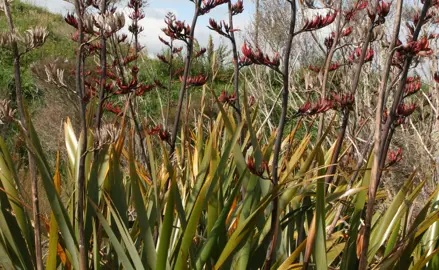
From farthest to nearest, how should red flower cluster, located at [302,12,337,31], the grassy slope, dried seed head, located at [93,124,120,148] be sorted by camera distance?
the grassy slope
red flower cluster, located at [302,12,337,31]
dried seed head, located at [93,124,120,148]

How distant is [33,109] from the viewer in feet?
27.0

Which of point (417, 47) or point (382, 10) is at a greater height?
point (382, 10)

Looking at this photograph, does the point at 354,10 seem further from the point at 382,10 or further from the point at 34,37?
the point at 34,37

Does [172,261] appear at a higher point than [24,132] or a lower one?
lower

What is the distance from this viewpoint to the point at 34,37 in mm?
1619

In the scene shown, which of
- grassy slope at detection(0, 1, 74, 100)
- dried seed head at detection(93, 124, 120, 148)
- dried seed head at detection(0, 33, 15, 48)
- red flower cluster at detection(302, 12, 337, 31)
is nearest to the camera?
dried seed head at detection(93, 124, 120, 148)

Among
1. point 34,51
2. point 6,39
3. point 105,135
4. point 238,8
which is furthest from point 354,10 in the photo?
point 34,51

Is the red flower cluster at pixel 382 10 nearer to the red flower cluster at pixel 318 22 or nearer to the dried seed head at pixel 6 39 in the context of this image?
the red flower cluster at pixel 318 22

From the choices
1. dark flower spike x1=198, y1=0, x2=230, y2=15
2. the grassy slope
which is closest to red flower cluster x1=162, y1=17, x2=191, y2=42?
dark flower spike x1=198, y1=0, x2=230, y2=15

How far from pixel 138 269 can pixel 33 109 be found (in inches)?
280

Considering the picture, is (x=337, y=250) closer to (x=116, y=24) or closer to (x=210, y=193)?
(x=210, y=193)

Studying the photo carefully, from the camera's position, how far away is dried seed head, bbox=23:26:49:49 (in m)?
1.61

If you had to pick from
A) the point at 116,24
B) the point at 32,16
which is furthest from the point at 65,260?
the point at 32,16

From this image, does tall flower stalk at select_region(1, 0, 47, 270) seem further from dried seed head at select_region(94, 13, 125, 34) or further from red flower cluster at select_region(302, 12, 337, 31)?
red flower cluster at select_region(302, 12, 337, 31)
